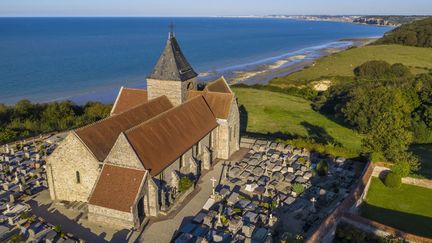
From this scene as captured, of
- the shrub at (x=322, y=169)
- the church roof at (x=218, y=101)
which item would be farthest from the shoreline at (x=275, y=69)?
the shrub at (x=322, y=169)

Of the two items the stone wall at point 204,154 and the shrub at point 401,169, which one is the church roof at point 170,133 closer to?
the stone wall at point 204,154

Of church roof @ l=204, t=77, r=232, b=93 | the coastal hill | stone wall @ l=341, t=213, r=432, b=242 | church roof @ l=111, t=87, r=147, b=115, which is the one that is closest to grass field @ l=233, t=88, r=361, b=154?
church roof @ l=204, t=77, r=232, b=93

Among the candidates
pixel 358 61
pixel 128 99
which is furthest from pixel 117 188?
pixel 358 61

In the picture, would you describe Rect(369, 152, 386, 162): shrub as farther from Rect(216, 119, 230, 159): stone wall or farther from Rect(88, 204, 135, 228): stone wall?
Rect(88, 204, 135, 228): stone wall

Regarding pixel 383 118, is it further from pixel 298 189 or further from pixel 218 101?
pixel 218 101

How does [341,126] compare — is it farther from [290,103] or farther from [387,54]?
[387,54]
